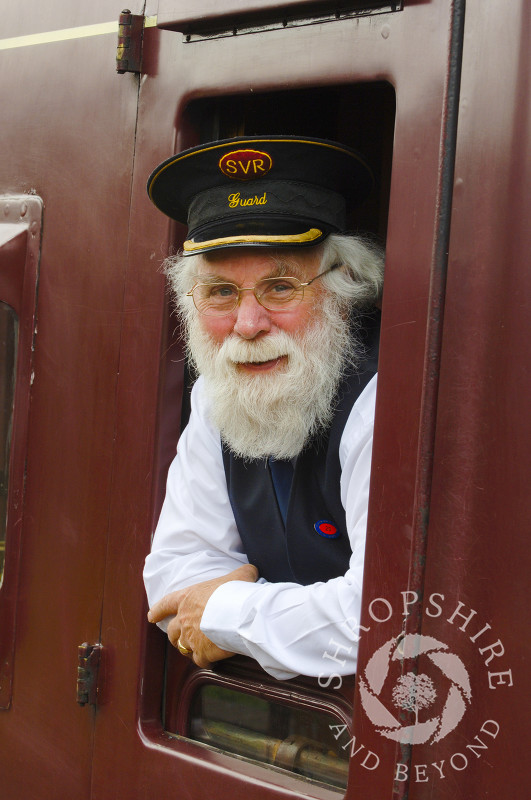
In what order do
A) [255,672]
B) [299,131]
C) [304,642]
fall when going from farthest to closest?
[299,131] → [255,672] → [304,642]

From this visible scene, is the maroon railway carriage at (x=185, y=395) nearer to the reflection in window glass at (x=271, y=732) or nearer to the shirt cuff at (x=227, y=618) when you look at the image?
the reflection in window glass at (x=271, y=732)

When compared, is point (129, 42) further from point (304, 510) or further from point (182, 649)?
point (182, 649)

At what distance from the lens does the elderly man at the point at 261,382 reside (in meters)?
1.80

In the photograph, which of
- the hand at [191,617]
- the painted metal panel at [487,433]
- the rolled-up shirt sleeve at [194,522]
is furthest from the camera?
the rolled-up shirt sleeve at [194,522]

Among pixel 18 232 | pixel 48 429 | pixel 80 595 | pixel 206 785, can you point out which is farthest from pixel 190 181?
pixel 206 785

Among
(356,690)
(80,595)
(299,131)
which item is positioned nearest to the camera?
(356,690)

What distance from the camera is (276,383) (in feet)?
6.37

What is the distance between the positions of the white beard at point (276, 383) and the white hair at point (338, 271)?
4 centimetres

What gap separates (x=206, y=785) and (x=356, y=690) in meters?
0.45

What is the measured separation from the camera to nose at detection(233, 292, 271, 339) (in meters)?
1.89

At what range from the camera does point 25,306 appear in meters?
2.09

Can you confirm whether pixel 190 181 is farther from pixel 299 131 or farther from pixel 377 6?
pixel 299 131

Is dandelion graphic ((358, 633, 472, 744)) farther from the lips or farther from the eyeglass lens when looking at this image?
the eyeglass lens

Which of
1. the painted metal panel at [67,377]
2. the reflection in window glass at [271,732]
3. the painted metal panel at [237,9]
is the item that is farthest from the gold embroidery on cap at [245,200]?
the reflection in window glass at [271,732]
